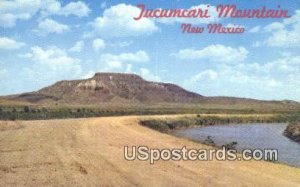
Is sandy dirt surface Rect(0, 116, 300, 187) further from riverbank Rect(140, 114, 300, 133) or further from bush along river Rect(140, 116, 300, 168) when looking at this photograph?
riverbank Rect(140, 114, 300, 133)

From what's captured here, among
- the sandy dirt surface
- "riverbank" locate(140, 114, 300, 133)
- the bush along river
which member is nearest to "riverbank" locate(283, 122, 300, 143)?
the bush along river

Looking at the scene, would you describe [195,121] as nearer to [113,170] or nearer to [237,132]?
[237,132]

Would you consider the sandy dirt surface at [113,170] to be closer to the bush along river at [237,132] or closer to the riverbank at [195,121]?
the bush along river at [237,132]

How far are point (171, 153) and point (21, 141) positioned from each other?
27.2ft

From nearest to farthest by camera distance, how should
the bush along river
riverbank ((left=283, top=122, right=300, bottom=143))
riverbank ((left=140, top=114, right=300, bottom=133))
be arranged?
the bush along river
riverbank ((left=283, top=122, right=300, bottom=143))
riverbank ((left=140, top=114, right=300, bottom=133))

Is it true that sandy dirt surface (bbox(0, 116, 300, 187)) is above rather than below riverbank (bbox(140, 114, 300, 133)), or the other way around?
below

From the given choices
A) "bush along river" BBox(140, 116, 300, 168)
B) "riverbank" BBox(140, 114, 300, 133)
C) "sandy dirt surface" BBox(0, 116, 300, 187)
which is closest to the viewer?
"sandy dirt surface" BBox(0, 116, 300, 187)

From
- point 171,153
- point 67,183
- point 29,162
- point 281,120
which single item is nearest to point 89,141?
point 171,153

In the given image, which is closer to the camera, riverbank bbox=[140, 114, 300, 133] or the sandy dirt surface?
the sandy dirt surface

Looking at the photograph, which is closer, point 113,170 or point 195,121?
point 113,170

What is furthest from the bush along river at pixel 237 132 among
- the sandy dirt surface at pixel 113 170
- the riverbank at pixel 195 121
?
the sandy dirt surface at pixel 113 170

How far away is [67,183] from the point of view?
43.4 ft

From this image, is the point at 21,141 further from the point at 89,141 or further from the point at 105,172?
the point at 105,172

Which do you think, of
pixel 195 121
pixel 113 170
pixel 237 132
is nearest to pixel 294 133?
pixel 237 132
